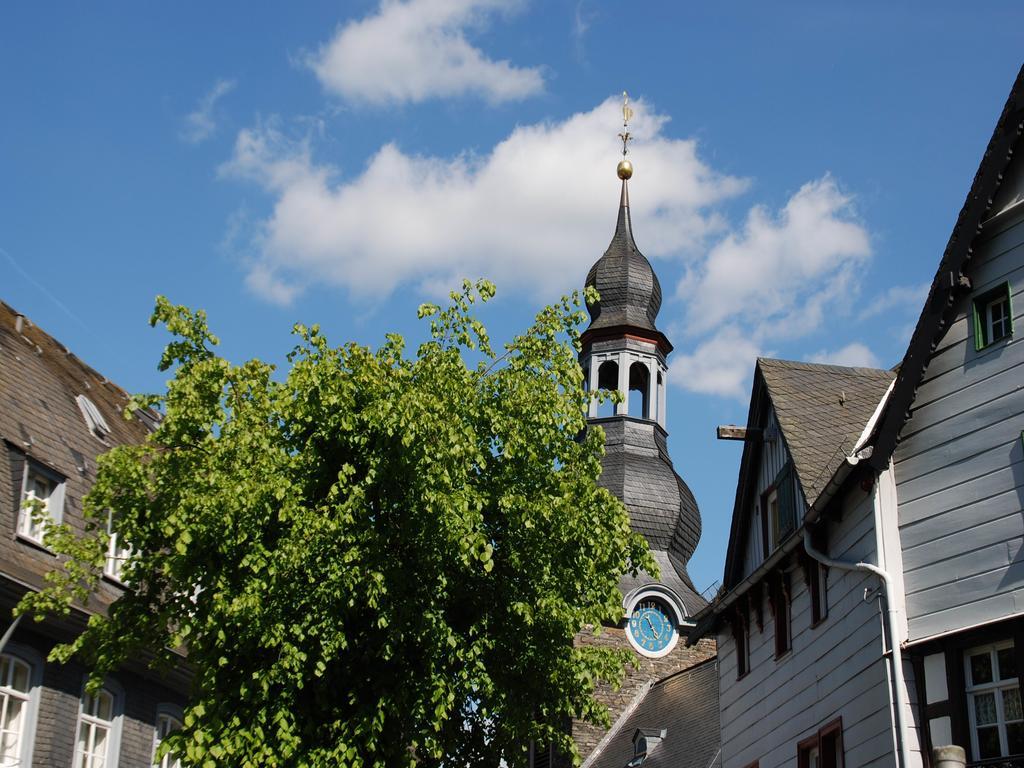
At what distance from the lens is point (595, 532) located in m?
20.1

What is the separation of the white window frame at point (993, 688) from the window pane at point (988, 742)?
33 millimetres

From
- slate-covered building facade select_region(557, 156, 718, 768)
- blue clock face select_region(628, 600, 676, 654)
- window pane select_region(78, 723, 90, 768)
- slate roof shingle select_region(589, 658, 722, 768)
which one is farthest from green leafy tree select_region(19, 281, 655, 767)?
blue clock face select_region(628, 600, 676, 654)

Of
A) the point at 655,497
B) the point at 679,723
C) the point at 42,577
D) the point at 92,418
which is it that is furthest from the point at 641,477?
the point at 42,577

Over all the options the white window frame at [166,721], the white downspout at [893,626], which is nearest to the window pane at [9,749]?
the white window frame at [166,721]

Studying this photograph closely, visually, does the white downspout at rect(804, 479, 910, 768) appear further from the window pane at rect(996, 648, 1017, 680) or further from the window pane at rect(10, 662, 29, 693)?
the window pane at rect(10, 662, 29, 693)

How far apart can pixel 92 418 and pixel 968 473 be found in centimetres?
1712

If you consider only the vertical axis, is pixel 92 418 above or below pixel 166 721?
above

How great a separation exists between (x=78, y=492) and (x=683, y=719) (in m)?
19.8

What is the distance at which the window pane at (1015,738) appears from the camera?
46.3 feet

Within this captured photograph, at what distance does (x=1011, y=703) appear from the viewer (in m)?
14.4

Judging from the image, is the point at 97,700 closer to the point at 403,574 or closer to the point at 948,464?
the point at 403,574

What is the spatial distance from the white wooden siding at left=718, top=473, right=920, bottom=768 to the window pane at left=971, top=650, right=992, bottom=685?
825 millimetres

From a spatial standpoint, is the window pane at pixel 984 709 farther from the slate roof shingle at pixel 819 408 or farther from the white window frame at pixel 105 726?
the white window frame at pixel 105 726

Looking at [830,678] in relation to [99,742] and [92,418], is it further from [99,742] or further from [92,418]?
[92,418]
